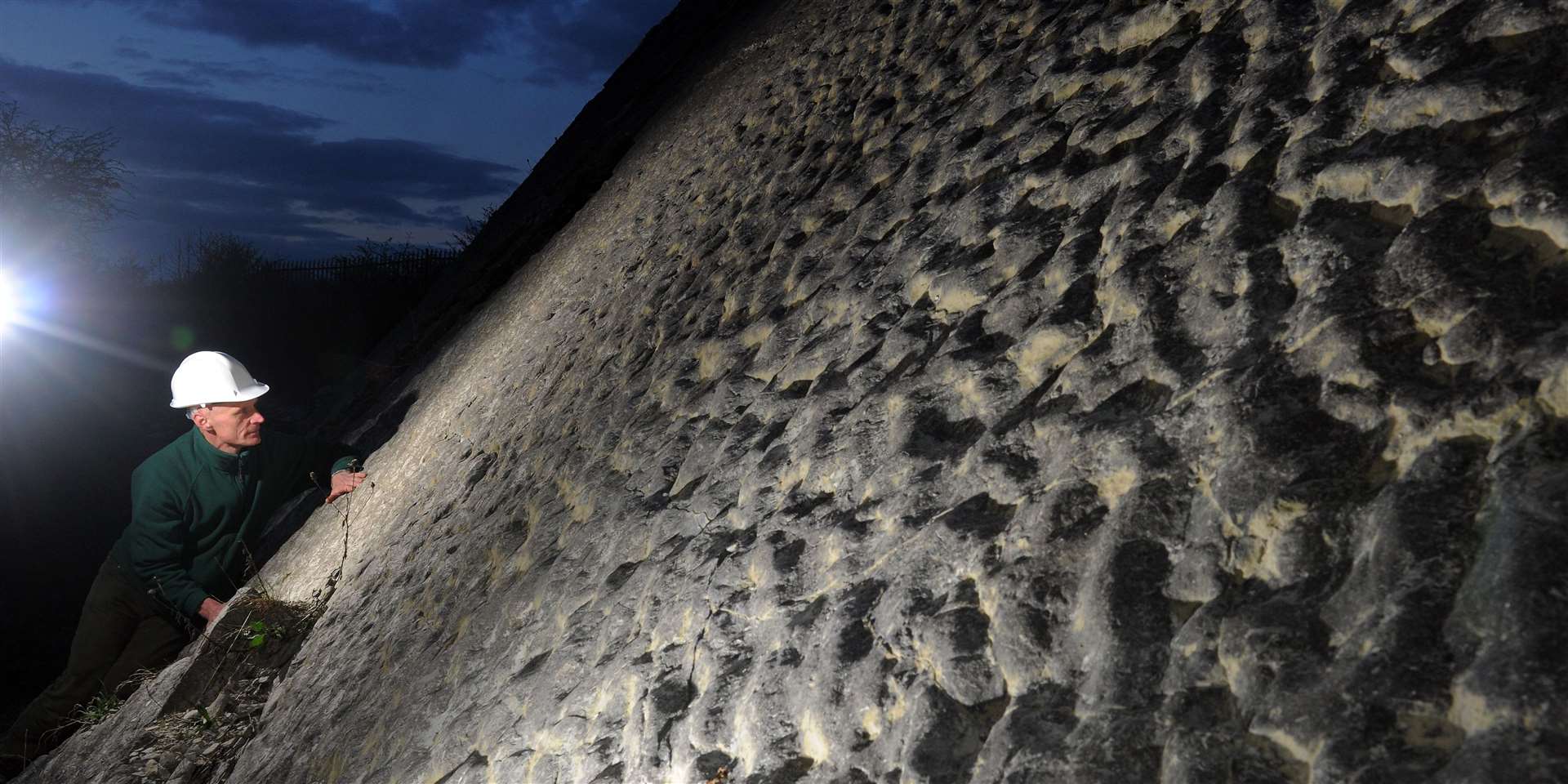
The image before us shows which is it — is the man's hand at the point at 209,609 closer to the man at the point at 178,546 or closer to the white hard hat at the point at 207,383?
the man at the point at 178,546

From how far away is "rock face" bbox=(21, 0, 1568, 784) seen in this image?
0.83 m

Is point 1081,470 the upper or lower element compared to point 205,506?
lower

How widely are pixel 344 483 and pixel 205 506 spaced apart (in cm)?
48

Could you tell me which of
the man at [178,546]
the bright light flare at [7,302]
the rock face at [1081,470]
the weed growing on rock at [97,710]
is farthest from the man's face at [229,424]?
the bright light flare at [7,302]

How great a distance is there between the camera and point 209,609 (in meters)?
3.25

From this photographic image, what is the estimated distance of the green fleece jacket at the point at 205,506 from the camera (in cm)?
330

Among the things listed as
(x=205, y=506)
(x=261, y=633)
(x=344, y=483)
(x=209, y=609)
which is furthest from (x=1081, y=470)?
(x=205, y=506)

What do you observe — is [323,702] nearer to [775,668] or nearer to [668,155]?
[775,668]

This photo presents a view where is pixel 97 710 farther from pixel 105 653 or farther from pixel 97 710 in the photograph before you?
pixel 105 653

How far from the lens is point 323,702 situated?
208 centimetres

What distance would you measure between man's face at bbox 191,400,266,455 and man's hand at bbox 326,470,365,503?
30 cm

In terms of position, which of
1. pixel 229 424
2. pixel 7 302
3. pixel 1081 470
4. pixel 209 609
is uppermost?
pixel 7 302

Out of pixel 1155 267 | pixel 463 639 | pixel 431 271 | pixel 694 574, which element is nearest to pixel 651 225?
pixel 463 639

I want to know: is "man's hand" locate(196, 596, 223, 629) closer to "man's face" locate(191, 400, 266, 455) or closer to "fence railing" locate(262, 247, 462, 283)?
"man's face" locate(191, 400, 266, 455)
